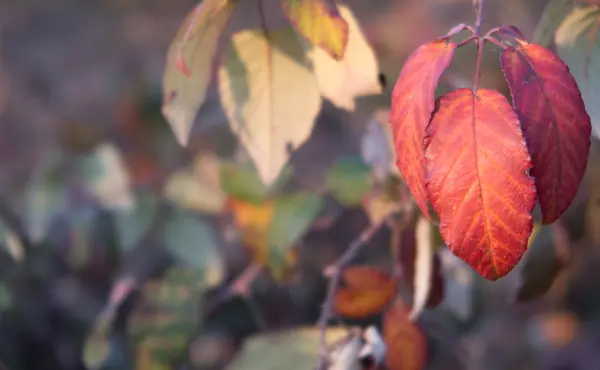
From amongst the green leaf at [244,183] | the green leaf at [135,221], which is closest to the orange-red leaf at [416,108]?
the green leaf at [244,183]

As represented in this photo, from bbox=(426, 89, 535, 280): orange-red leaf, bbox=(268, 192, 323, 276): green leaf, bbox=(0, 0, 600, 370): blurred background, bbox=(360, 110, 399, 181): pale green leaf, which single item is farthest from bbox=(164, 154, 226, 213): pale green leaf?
bbox=(426, 89, 535, 280): orange-red leaf

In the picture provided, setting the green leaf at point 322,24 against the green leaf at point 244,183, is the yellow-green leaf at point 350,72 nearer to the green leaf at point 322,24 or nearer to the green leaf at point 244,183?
the green leaf at point 322,24

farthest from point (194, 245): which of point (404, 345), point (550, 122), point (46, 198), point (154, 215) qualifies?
point (550, 122)

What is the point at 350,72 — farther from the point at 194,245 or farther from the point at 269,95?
the point at 194,245

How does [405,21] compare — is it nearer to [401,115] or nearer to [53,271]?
[53,271]

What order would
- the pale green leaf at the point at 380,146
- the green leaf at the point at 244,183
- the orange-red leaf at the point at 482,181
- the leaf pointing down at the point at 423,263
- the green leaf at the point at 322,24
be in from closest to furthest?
the orange-red leaf at the point at 482,181, the green leaf at the point at 322,24, the leaf pointing down at the point at 423,263, the pale green leaf at the point at 380,146, the green leaf at the point at 244,183

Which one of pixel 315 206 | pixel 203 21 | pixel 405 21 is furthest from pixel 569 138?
pixel 405 21
